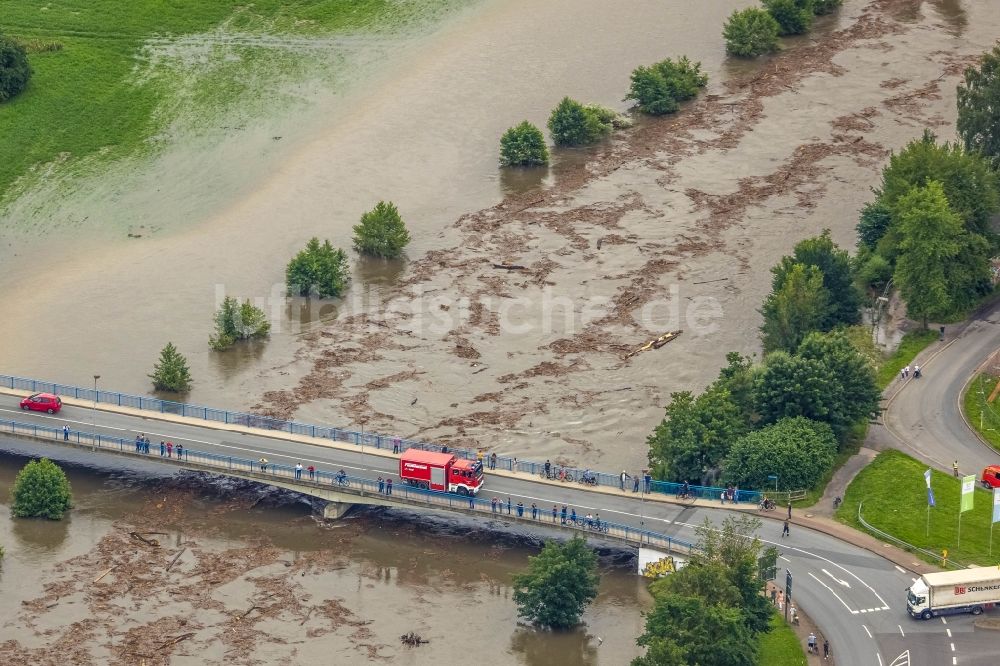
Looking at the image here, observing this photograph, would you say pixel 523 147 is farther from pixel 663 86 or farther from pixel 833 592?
pixel 833 592

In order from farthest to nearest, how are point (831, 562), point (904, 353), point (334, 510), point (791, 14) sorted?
point (791, 14)
point (904, 353)
point (334, 510)
point (831, 562)

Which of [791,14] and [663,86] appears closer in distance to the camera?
[663,86]

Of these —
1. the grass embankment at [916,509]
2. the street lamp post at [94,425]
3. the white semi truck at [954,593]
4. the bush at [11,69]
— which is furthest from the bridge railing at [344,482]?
the bush at [11,69]

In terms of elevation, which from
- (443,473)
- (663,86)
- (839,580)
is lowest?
(839,580)

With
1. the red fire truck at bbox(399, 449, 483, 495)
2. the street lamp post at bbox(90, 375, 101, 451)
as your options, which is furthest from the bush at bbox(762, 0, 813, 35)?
the street lamp post at bbox(90, 375, 101, 451)

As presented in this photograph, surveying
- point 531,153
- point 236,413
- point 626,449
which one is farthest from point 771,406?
point 531,153

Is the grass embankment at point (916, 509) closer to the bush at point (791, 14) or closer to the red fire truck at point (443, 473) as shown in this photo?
the red fire truck at point (443, 473)

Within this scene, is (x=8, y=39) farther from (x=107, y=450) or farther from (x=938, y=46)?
(x=938, y=46)

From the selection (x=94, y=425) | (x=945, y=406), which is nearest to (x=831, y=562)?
(x=945, y=406)
